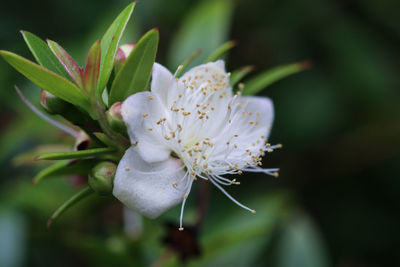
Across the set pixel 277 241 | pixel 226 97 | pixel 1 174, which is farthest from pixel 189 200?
pixel 1 174

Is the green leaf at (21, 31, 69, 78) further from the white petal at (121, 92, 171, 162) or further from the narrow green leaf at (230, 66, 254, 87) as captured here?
the narrow green leaf at (230, 66, 254, 87)

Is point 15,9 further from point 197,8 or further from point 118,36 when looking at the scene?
point 118,36

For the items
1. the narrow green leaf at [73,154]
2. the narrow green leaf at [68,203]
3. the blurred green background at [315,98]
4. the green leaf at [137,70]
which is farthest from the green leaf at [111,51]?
the blurred green background at [315,98]

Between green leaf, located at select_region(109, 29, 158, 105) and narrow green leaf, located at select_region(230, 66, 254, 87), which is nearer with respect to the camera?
green leaf, located at select_region(109, 29, 158, 105)

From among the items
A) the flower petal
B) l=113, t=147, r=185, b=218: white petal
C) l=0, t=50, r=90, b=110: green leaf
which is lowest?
l=113, t=147, r=185, b=218: white petal

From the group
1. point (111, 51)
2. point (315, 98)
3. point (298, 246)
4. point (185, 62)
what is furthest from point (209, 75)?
point (315, 98)

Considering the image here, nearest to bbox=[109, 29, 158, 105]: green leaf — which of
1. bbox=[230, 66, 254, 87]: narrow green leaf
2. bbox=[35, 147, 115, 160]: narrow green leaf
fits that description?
bbox=[35, 147, 115, 160]: narrow green leaf
